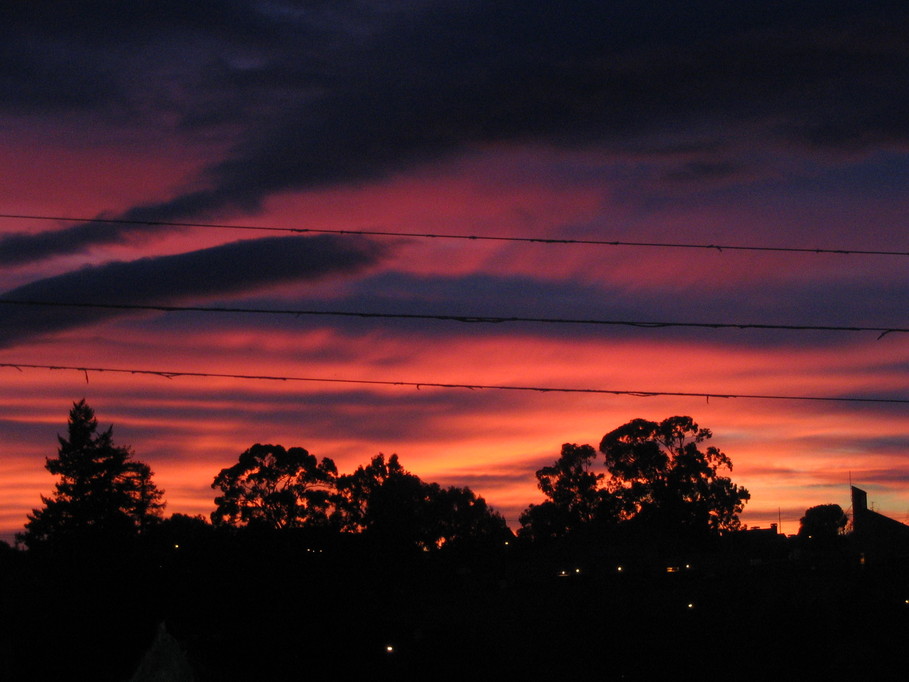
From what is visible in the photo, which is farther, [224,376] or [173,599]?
[173,599]

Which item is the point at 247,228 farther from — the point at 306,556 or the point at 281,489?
the point at 281,489

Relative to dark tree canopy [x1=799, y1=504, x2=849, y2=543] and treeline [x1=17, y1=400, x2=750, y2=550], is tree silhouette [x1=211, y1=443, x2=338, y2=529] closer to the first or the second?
treeline [x1=17, y1=400, x2=750, y2=550]

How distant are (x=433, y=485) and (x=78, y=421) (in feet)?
91.6

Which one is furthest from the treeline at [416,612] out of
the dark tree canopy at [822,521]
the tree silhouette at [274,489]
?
the dark tree canopy at [822,521]

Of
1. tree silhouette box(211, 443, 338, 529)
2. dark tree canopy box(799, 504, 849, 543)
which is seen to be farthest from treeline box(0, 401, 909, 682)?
dark tree canopy box(799, 504, 849, 543)

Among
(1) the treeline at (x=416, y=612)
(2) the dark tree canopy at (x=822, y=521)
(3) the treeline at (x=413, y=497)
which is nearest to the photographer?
(1) the treeline at (x=416, y=612)

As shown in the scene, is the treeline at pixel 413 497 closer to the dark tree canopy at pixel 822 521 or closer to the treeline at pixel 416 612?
the treeline at pixel 416 612

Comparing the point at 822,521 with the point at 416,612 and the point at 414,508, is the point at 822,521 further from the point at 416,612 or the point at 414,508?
the point at 416,612

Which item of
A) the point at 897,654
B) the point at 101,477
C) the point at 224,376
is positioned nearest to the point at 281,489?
the point at 101,477

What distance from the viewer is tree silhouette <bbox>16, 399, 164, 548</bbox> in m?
78.9

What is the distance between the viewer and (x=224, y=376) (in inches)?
819

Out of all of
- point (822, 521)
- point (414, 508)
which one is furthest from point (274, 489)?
point (822, 521)

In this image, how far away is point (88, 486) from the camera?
82062mm

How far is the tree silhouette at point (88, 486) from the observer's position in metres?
78.9
